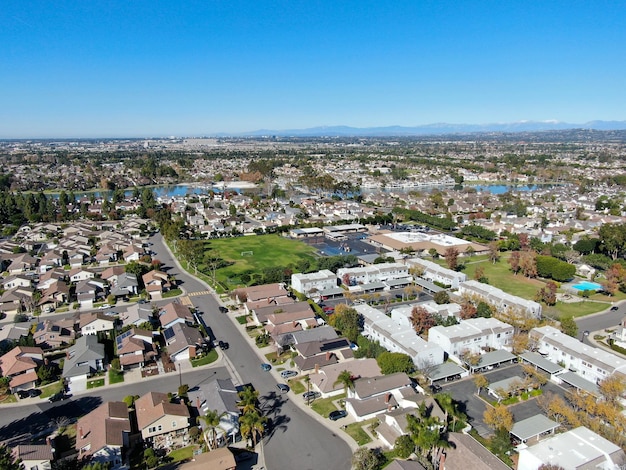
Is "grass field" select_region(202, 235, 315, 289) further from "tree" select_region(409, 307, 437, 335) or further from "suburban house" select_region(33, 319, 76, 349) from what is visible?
"tree" select_region(409, 307, 437, 335)

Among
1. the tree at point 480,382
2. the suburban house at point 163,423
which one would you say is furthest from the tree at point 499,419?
the suburban house at point 163,423

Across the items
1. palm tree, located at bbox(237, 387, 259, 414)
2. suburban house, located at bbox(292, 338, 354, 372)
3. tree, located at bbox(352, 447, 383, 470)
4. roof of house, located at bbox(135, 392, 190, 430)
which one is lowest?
suburban house, located at bbox(292, 338, 354, 372)

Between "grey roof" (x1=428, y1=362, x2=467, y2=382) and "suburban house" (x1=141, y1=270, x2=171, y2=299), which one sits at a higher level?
"suburban house" (x1=141, y1=270, x2=171, y2=299)

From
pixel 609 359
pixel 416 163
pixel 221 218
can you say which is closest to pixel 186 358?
pixel 609 359

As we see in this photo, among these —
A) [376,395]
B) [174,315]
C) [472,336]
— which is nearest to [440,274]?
[472,336]

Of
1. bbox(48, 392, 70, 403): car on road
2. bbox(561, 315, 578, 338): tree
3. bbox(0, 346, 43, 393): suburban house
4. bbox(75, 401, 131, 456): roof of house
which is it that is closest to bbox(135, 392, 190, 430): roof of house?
bbox(75, 401, 131, 456): roof of house

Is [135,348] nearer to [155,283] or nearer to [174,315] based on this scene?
[174,315]
